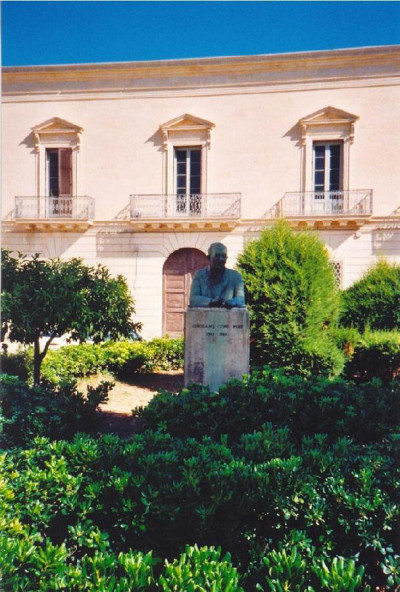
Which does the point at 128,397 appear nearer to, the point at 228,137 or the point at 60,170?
the point at 60,170

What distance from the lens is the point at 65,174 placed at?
34.1 ft

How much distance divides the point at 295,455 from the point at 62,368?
218 inches

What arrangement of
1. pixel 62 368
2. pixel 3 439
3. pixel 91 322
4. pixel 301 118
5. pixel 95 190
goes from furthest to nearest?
pixel 301 118 → pixel 95 190 → pixel 62 368 → pixel 91 322 → pixel 3 439

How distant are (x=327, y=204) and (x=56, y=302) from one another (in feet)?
29.0

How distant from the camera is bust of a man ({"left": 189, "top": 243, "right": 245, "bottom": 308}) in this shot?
5.26 meters

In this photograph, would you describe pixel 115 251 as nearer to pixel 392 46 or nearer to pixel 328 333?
pixel 328 333

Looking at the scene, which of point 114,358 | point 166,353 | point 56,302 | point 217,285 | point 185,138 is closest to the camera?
point 56,302

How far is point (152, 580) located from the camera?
1.64 metres

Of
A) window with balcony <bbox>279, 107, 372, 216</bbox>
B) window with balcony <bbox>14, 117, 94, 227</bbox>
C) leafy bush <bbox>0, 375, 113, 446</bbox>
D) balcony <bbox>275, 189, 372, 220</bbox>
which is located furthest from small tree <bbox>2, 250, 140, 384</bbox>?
window with balcony <bbox>279, 107, 372, 216</bbox>

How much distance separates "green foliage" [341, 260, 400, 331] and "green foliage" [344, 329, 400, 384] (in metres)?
0.67

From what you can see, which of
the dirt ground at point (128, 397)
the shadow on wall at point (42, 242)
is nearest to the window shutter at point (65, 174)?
the shadow on wall at point (42, 242)

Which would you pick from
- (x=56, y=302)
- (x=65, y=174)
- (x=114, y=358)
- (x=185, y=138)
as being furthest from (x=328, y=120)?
(x=56, y=302)

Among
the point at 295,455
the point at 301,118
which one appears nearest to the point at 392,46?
the point at 301,118

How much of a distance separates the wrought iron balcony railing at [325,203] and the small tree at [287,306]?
12.2 ft
